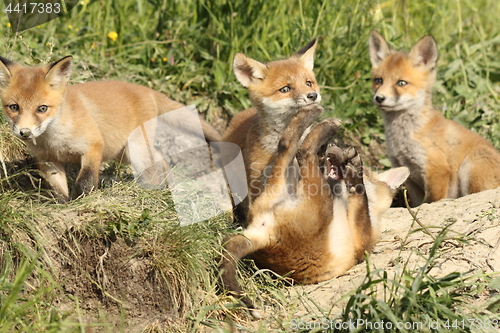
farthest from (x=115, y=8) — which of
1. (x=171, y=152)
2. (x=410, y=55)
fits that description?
(x=410, y=55)

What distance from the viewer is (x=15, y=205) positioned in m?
3.46

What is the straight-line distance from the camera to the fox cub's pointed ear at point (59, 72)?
4.12 m

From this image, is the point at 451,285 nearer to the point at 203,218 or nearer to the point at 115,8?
the point at 203,218

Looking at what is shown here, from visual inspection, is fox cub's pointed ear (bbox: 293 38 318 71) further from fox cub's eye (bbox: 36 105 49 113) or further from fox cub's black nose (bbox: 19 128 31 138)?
fox cub's black nose (bbox: 19 128 31 138)

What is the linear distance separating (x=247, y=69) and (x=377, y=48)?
84.0 inches

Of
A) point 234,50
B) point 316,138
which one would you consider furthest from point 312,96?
point 234,50

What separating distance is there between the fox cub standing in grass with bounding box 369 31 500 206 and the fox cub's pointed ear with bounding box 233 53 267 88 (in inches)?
63.3

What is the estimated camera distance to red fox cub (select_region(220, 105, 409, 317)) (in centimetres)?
349

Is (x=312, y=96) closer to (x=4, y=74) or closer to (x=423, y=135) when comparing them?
(x=423, y=135)

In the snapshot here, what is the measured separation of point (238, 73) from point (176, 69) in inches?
77.3

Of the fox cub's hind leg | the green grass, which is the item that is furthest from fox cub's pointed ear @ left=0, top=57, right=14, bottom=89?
the fox cub's hind leg

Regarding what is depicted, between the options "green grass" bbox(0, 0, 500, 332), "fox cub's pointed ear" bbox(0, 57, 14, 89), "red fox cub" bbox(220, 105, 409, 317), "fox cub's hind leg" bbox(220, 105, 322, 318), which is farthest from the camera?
"green grass" bbox(0, 0, 500, 332)

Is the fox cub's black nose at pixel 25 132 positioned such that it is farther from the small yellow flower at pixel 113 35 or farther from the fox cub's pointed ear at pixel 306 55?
the small yellow flower at pixel 113 35

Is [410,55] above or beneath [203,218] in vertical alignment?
above
